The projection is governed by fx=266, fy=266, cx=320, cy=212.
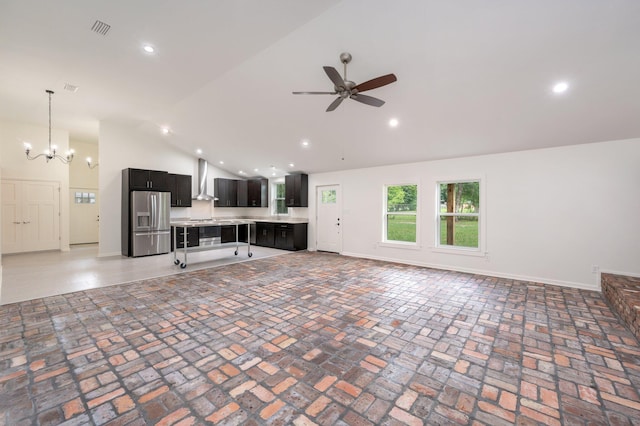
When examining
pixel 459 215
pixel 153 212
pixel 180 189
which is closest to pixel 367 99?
pixel 459 215

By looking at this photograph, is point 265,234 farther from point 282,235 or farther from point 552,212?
point 552,212

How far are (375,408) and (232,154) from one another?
7181 millimetres

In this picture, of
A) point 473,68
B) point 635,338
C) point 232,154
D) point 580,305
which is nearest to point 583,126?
point 473,68

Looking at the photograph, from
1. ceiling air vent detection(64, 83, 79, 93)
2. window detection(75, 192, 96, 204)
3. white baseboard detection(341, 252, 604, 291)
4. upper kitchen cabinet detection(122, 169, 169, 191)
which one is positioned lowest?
white baseboard detection(341, 252, 604, 291)

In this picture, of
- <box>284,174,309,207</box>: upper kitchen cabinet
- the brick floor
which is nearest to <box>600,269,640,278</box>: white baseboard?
the brick floor

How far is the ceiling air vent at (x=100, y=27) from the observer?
2900 millimetres

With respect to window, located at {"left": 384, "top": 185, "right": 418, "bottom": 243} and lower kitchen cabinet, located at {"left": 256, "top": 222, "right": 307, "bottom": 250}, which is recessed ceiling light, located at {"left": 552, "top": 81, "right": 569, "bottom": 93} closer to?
window, located at {"left": 384, "top": 185, "right": 418, "bottom": 243}

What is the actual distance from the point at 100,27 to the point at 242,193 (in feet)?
22.1

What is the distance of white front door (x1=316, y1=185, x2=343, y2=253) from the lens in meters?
7.50

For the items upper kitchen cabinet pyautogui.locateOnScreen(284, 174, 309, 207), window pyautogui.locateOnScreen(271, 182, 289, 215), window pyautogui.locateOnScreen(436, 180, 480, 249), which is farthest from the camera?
window pyautogui.locateOnScreen(271, 182, 289, 215)

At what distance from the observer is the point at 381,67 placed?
340cm

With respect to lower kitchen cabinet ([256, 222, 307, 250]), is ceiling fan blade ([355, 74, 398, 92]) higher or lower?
higher

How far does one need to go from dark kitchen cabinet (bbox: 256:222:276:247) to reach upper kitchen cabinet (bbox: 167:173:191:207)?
226cm

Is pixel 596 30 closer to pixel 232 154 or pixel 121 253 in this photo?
pixel 232 154
